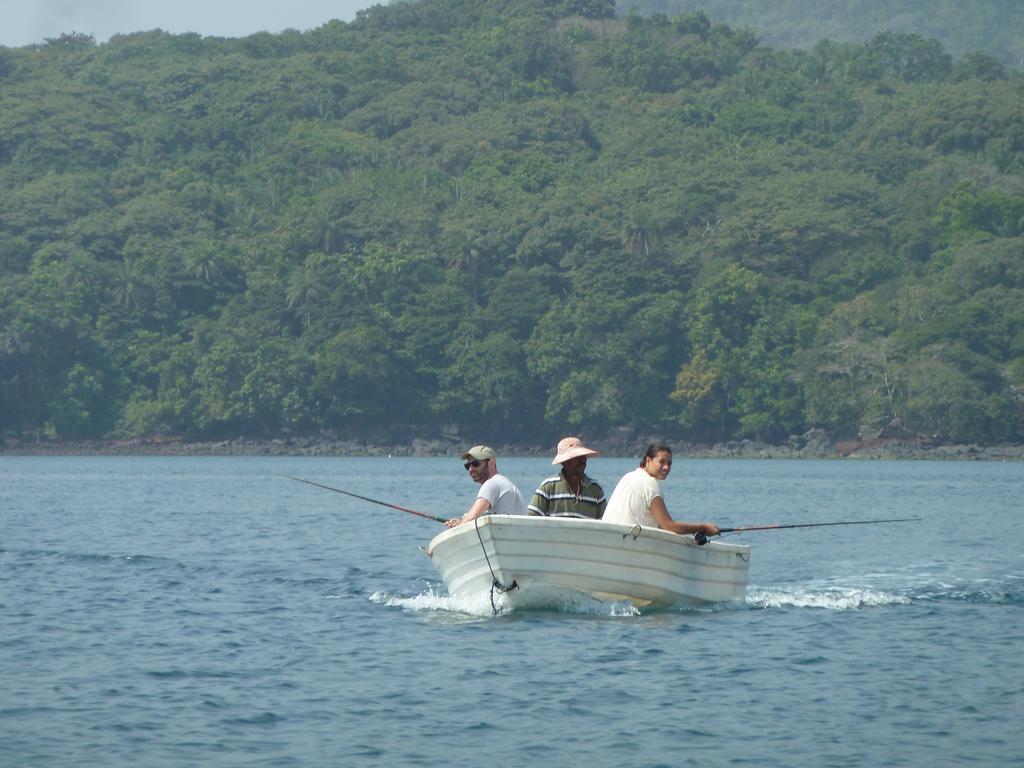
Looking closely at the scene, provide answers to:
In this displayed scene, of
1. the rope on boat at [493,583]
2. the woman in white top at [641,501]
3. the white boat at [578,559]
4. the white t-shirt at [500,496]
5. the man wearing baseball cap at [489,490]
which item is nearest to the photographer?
the white boat at [578,559]

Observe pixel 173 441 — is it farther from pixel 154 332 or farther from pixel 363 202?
pixel 363 202

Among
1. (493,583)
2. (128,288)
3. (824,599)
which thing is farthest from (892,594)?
(128,288)

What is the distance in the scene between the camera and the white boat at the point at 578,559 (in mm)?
18594

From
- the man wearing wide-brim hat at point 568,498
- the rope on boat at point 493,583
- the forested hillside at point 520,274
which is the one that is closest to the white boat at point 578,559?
the rope on boat at point 493,583

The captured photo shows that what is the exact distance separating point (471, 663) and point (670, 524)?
317cm

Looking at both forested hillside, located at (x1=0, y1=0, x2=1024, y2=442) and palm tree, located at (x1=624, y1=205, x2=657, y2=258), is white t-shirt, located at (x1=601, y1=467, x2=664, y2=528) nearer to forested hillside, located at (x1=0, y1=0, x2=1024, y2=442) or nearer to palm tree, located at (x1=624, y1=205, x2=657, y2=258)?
forested hillside, located at (x1=0, y1=0, x2=1024, y2=442)

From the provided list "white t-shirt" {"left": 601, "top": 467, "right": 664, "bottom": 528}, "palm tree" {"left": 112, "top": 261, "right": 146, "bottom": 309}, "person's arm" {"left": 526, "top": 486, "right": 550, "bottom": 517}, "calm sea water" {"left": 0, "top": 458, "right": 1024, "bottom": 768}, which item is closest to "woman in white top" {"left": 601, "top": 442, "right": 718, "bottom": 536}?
"white t-shirt" {"left": 601, "top": 467, "right": 664, "bottom": 528}

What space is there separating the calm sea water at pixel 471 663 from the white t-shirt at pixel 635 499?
1114 mm

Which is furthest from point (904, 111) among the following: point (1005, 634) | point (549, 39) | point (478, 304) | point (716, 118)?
point (1005, 634)

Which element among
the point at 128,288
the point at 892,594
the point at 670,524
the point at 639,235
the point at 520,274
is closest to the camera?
the point at 670,524

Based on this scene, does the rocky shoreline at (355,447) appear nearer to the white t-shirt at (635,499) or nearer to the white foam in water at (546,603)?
the white foam in water at (546,603)

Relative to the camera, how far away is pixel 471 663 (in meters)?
16.9

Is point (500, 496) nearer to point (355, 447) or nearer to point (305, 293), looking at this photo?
point (355, 447)

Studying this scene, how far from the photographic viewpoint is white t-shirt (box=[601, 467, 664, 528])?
61.8ft
